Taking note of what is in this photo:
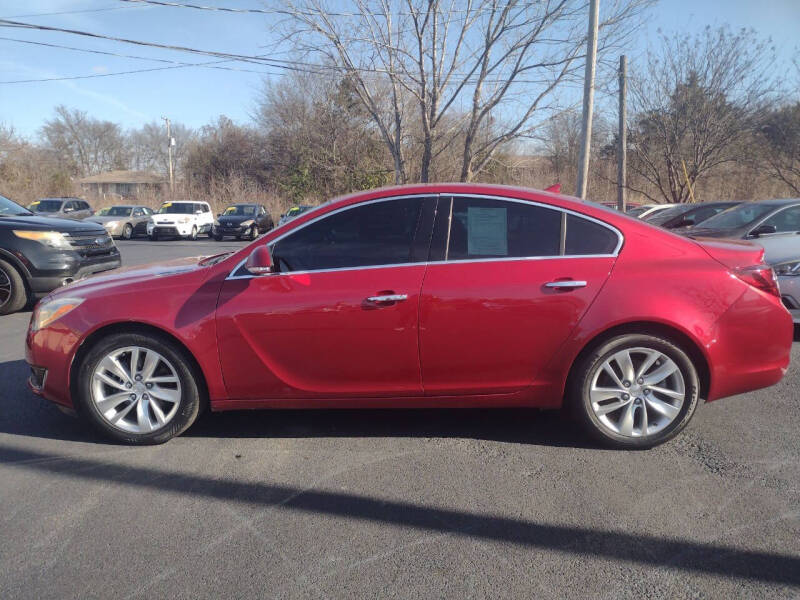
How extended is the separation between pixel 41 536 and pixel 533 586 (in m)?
2.27

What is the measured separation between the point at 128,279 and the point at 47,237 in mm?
4862

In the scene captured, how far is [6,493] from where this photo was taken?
3.17m

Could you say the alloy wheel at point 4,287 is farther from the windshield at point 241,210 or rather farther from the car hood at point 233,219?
the windshield at point 241,210

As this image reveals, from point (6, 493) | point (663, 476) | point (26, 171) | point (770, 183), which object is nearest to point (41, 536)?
point (6, 493)

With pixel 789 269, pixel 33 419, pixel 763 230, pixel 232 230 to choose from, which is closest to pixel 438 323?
pixel 33 419

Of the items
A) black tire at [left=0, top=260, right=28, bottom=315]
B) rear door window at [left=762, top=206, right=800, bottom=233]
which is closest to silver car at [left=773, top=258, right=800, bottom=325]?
rear door window at [left=762, top=206, right=800, bottom=233]

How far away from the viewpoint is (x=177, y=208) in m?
27.3

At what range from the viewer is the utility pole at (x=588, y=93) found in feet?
38.9

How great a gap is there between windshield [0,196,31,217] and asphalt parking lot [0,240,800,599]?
542cm

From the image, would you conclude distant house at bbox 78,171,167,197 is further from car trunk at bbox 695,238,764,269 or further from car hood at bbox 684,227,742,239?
car trunk at bbox 695,238,764,269

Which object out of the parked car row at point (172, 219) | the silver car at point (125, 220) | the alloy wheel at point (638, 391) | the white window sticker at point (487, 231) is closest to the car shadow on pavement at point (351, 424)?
the alloy wheel at point (638, 391)

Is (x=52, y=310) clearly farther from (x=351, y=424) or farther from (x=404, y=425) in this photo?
(x=404, y=425)

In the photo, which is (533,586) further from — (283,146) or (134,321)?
(283,146)

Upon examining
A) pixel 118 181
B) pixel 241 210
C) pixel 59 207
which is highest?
pixel 118 181
